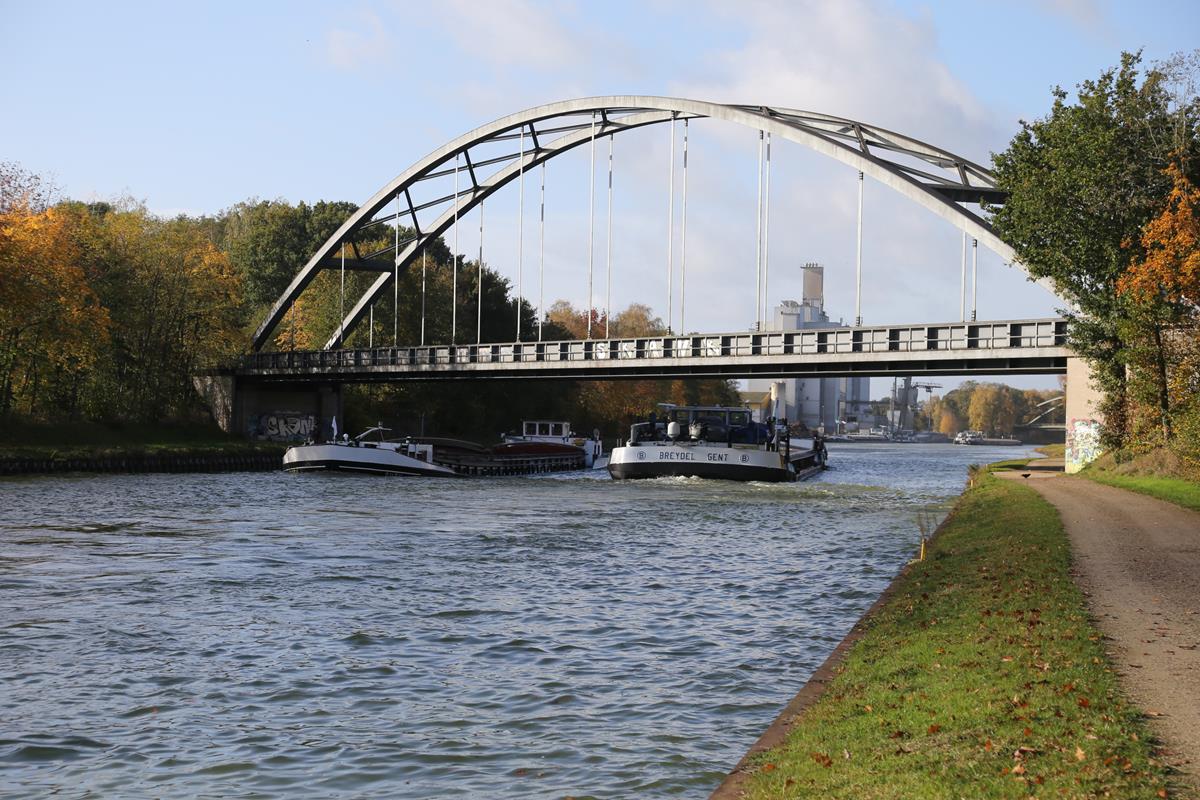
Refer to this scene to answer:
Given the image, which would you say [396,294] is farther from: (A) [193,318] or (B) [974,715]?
(B) [974,715]

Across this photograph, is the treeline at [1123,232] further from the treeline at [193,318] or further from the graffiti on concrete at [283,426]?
the graffiti on concrete at [283,426]

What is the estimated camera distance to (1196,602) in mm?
14609

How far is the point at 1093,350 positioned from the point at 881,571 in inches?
1022

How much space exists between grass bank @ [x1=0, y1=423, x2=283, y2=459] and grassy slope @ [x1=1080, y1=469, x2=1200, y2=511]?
41.0 m

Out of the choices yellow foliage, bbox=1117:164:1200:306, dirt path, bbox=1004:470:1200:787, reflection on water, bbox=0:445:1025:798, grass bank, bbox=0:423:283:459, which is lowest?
reflection on water, bbox=0:445:1025:798

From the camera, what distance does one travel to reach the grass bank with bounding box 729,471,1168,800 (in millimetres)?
7918

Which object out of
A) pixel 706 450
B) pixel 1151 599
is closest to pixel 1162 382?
pixel 706 450

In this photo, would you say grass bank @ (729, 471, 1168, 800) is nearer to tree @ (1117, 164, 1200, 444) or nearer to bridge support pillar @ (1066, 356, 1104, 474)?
tree @ (1117, 164, 1200, 444)

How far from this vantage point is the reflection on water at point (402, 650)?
995 centimetres

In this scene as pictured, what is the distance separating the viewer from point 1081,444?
50.4 m

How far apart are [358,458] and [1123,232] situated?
34.4 meters

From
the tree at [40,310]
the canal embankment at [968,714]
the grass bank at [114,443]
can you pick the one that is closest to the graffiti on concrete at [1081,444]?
the canal embankment at [968,714]

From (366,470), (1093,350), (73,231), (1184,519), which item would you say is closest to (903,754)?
(1184,519)

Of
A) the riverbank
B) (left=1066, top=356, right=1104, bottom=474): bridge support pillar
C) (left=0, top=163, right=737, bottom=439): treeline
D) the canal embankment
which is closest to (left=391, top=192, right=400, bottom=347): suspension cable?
(left=0, top=163, right=737, bottom=439): treeline
